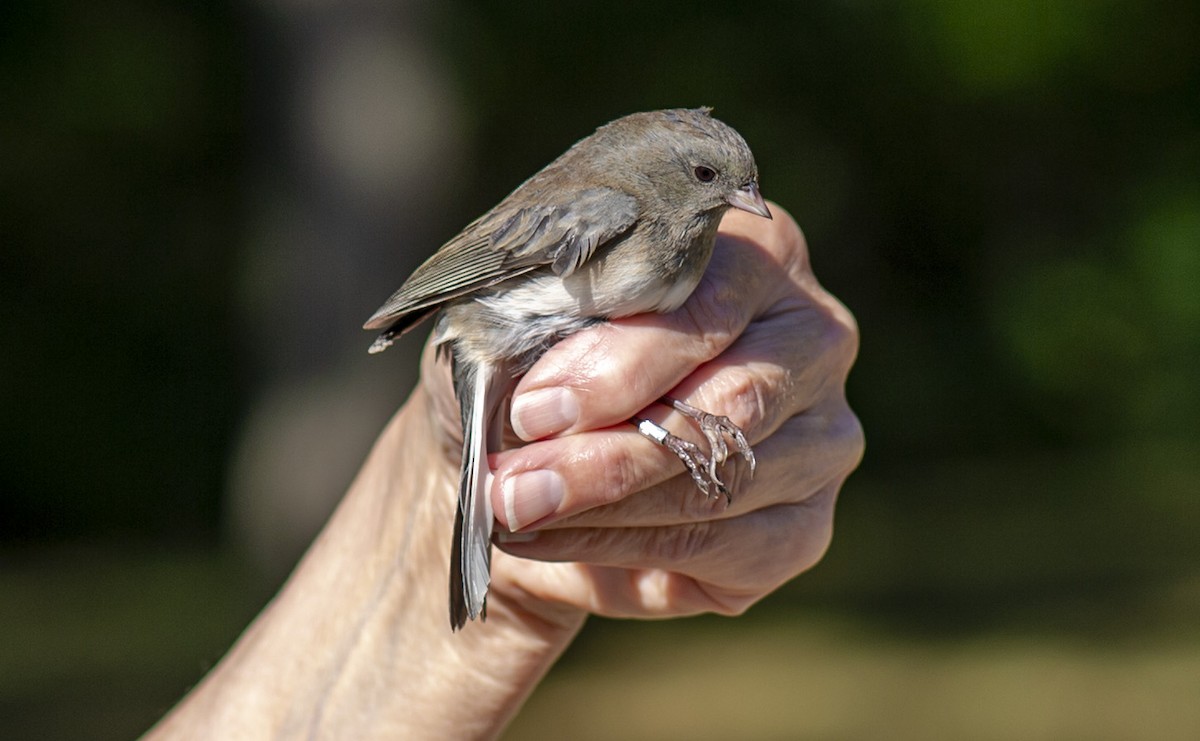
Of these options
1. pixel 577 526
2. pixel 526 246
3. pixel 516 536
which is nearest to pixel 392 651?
pixel 516 536

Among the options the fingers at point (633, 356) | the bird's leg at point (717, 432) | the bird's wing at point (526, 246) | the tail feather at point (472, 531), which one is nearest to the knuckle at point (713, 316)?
the fingers at point (633, 356)

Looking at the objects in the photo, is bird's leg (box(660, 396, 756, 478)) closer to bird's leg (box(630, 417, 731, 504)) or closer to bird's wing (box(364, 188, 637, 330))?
bird's leg (box(630, 417, 731, 504))

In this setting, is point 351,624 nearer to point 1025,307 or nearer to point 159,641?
point 159,641

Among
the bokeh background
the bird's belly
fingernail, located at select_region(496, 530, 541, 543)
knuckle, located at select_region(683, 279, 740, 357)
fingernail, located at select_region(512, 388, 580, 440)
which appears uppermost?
the bird's belly

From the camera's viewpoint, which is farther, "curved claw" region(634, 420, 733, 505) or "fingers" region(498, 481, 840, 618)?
"fingers" region(498, 481, 840, 618)

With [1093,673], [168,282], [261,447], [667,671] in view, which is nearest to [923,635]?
[1093,673]

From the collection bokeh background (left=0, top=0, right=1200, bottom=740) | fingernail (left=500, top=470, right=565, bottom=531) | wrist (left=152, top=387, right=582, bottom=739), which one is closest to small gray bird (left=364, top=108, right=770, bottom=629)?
fingernail (left=500, top=470, right=565, bottom=531)
